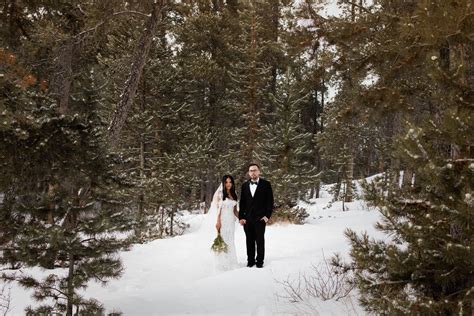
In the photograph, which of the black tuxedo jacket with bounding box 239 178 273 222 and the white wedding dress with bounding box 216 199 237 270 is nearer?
the black tuxedo jacket with bounding box 239 178 273 222

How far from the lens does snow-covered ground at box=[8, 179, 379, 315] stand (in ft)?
17.8

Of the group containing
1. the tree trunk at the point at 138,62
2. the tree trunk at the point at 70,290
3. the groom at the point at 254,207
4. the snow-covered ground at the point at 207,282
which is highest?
the tree trunk at the point at 138,62

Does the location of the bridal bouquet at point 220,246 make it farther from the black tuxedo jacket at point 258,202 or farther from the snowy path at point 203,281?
the black tuxedo jacket at point 258,202

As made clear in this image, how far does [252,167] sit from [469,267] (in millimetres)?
5044

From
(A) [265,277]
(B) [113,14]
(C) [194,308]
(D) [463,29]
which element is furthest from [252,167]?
(D) [463,29]

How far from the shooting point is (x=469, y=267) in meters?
3.08

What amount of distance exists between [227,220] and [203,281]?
166cm

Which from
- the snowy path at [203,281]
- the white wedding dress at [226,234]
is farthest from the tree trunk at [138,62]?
the snowy path at [203,281]

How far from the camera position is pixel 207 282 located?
22.6 feet

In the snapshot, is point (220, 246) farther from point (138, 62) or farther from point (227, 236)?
point (138, 62)

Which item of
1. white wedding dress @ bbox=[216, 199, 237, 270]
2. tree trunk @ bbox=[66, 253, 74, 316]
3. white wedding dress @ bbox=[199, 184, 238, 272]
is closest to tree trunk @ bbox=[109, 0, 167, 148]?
white wedding dress @ bbox=[199, 184, 238, 272]

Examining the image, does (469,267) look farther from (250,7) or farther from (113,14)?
(250,7)

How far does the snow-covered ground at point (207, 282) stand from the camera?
542 centimetres

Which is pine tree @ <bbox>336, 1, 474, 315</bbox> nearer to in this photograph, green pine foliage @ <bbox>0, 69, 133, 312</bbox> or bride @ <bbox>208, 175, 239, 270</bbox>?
green pine foliage @ <bbox>0, 69, 133, 312</bbox>
